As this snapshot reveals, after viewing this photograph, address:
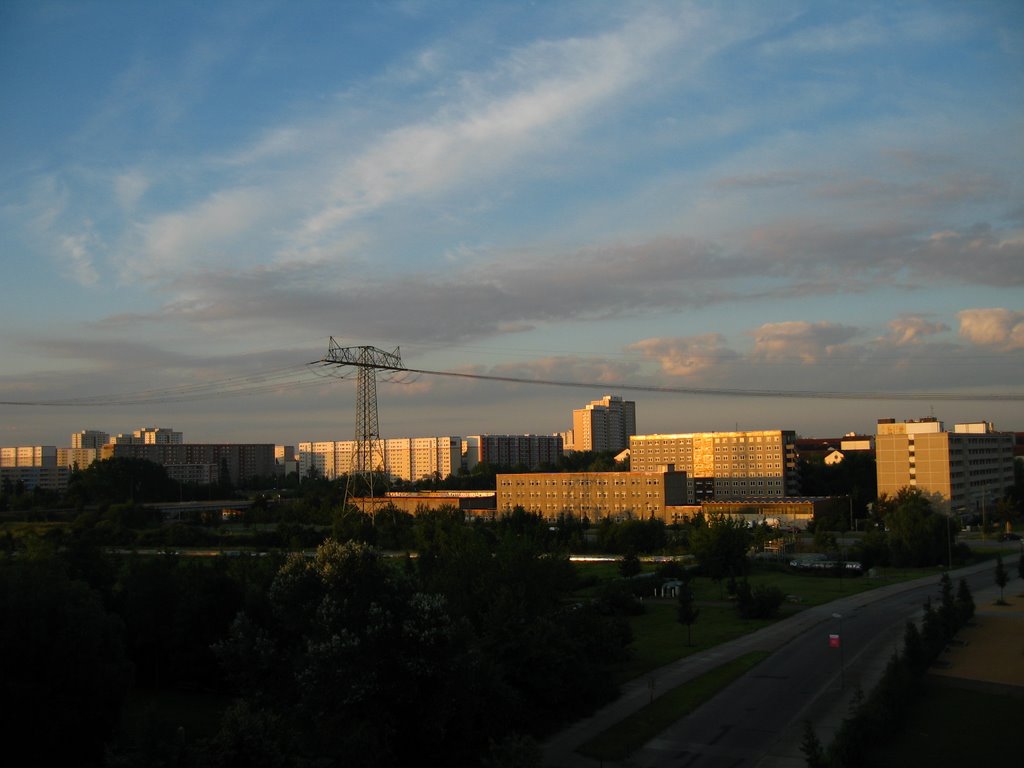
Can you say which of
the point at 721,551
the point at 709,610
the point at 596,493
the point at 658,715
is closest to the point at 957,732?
the point at 658,715

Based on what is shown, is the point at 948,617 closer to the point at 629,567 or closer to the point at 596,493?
the point at 629,567

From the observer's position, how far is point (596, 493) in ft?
290

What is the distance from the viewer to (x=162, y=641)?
27094 millimetres

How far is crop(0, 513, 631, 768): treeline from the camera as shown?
50.0ft

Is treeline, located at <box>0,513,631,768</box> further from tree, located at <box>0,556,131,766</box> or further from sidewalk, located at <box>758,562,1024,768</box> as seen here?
sidewalk, located at <box>758,562,1024,768</box>

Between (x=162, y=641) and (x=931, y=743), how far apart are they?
2171 cm

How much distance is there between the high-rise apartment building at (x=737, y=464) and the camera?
358 ft

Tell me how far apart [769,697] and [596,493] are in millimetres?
65943

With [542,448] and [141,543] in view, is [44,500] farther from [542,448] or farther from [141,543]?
[542,448]

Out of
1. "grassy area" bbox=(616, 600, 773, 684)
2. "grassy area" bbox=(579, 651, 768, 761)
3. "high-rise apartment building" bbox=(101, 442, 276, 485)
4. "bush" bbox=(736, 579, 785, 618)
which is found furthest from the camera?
"high-rise apartment building" bbox=(101, 442, 276, 485)

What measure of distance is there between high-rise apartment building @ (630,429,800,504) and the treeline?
83.7 m

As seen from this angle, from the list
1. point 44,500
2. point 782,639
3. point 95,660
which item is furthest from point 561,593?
point 44,500

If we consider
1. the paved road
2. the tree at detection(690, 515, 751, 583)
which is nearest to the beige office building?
the tree at detection(690, 515, 751, 583)

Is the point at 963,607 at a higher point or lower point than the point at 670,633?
higher
